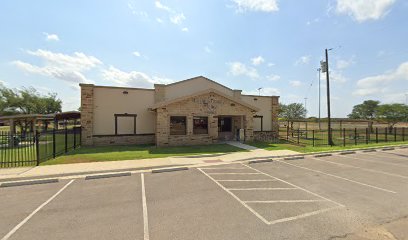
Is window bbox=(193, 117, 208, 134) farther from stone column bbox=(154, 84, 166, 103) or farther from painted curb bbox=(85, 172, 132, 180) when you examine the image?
painted curb bbox=(85, 172, 132, 180)

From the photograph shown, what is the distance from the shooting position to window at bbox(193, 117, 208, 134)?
18766mm

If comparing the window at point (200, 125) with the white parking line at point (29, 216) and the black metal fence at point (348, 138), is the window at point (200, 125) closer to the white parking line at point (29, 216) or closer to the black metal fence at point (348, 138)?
the black metal fence at point (348, 138)

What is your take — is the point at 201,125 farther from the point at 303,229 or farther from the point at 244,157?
the point at 303,229

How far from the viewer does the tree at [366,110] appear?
87.4m

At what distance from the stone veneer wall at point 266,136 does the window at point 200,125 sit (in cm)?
650

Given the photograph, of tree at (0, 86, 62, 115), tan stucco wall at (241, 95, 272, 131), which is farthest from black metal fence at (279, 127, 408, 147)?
tree at (0, 86, 62, 115)

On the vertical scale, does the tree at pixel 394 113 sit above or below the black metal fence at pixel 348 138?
above

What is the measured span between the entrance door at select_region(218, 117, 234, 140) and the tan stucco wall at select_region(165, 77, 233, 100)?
14.0 feet

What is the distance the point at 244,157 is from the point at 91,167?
8709mm

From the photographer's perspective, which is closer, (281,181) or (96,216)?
(96,216)

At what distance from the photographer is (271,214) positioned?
17.4 feet

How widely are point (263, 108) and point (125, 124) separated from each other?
1579cm

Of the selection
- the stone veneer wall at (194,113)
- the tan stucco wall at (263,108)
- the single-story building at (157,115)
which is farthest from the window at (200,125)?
the tan stucco wall at (263,108)

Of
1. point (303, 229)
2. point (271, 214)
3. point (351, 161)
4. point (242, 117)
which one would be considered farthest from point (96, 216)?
point (242, 117)
